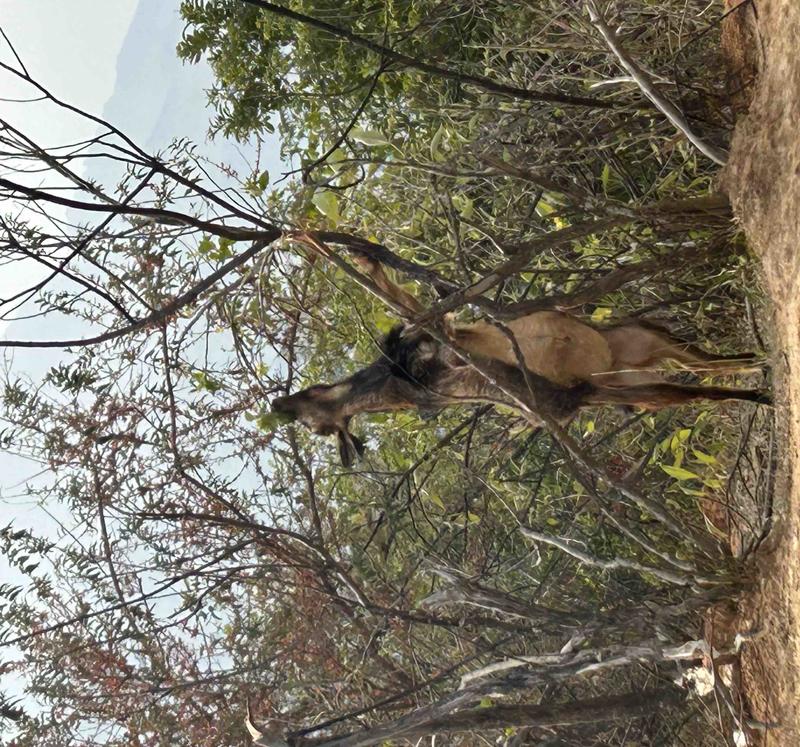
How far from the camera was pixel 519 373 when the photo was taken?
2.80 meters

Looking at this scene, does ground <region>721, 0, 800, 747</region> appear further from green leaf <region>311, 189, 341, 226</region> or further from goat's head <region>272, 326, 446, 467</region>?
green leaf <region>311, 189, 341, 226</region>

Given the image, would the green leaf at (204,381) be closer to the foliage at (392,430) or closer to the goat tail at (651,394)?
the foliage at (392,430)

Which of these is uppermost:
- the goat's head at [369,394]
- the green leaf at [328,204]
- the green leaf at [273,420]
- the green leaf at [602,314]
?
the green leaf at [328,204]

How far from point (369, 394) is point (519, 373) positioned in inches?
22.9

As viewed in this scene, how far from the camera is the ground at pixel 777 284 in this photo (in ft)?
7.05

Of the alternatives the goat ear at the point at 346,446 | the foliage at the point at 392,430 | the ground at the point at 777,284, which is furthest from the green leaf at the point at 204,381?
the ground at the point at 777,284

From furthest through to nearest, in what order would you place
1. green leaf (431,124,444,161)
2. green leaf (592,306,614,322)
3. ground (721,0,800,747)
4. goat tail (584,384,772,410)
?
green leaf (431,124,444,161)
green leaf (592,306,614,322)
goat tail (584,384,772,410)
ground (721,0,800,747)

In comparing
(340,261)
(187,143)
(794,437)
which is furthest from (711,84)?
(187,143)

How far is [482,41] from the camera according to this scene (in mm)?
4695

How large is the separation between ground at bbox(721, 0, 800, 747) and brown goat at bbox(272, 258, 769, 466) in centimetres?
48

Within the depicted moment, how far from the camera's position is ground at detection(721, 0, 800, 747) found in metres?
2.15

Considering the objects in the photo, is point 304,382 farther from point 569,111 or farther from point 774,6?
point 774,6

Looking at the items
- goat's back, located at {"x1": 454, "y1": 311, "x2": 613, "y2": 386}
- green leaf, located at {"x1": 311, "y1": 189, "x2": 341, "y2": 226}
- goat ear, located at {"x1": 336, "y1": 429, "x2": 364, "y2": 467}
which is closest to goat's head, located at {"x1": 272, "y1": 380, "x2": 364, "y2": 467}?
goat ear, located at {"x1": 336, "y1": 429, "x2": 364, "y2": 467}

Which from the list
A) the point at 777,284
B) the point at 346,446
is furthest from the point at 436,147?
the point at 777,284
